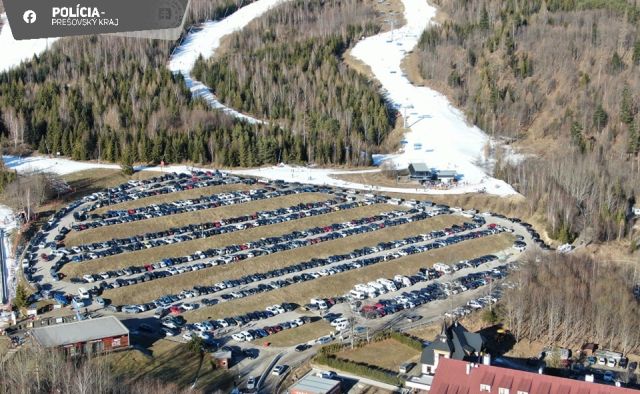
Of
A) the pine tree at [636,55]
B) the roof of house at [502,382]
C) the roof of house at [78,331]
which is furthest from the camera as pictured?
the pine tree at [636,55]

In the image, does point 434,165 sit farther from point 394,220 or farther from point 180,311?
point 180,311

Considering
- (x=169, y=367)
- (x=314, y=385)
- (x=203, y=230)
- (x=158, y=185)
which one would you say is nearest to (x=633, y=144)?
(x=203, y=230)

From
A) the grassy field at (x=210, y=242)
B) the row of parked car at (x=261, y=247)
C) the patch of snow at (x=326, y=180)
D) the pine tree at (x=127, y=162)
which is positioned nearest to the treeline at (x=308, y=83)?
the patch of snow at (x=326, y=180)

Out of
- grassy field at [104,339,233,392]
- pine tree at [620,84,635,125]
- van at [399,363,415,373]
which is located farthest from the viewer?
pine tree at [620,84,635,125]

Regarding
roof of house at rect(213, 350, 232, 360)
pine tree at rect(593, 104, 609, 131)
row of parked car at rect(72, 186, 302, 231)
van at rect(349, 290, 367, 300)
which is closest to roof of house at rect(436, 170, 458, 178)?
row of parked car at rect(72, 186, 302, 231)

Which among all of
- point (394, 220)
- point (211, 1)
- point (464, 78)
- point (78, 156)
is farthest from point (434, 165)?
point (211, 1)

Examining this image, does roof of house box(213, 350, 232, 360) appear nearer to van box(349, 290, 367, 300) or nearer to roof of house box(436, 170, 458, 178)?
van box(349, 290, 367, 300)

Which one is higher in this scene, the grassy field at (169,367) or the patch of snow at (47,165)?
the patch of snow at (47,165)

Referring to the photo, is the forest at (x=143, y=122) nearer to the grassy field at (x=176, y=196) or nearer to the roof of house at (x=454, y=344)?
the grassy field at (x=176, y=196)
